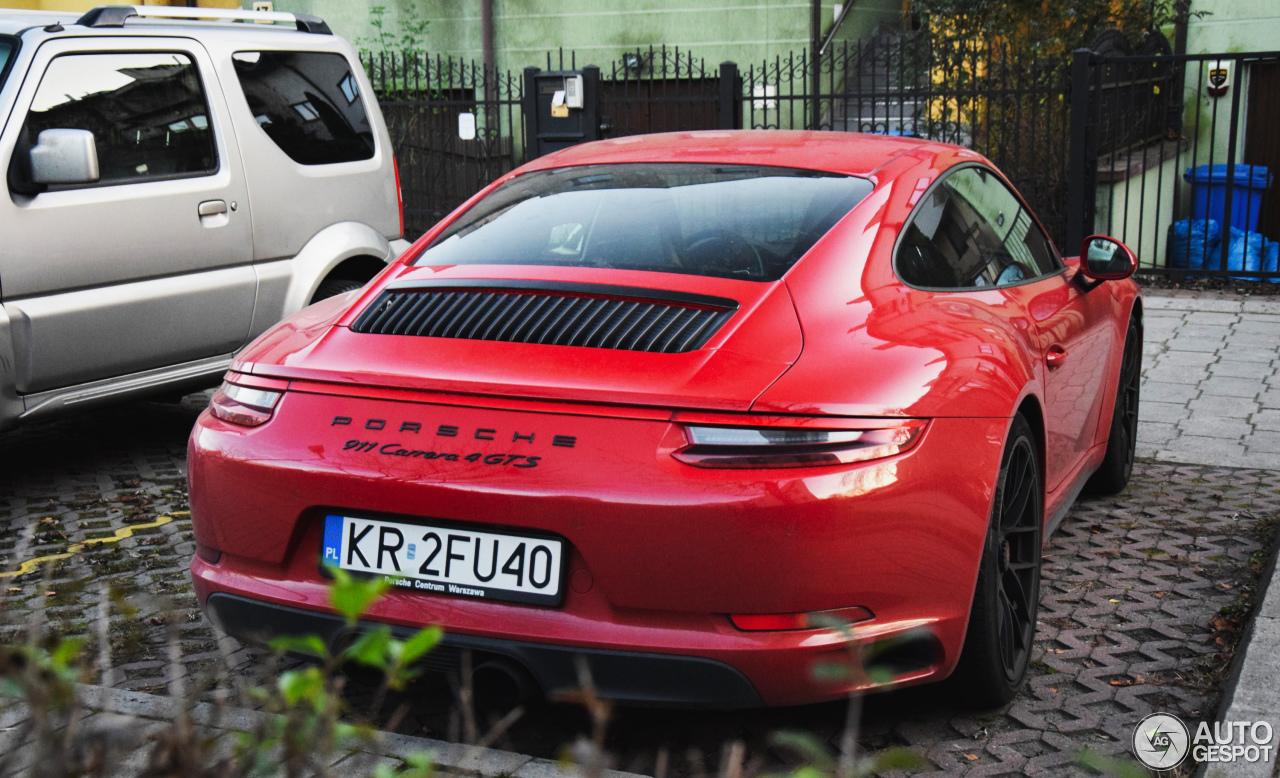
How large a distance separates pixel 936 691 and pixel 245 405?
1838mm

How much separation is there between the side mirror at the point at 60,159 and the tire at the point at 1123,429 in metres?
4.06

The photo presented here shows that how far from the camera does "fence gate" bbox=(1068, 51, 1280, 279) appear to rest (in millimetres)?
11172

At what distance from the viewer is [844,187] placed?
11.3 feet

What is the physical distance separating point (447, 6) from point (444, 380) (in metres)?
16.2

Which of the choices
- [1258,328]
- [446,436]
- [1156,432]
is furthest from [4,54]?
[1258,328]

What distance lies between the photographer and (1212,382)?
739 cm

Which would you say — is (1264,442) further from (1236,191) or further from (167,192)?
(1236,191)

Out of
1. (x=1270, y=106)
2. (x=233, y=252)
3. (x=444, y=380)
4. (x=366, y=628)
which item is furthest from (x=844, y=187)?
(x=1270, y=106)

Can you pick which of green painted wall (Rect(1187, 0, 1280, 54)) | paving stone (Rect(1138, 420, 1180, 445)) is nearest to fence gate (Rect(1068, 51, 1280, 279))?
green painted wall (Rect(1187, 0, 1280, 54))

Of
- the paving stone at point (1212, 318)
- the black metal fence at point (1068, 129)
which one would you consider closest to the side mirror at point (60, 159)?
the black metal fence at point (1068, 129)

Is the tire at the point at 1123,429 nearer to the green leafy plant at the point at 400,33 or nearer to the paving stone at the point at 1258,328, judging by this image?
the paving stone at the point at 1258,328

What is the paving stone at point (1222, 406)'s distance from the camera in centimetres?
661

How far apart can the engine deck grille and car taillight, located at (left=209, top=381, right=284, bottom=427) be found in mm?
284

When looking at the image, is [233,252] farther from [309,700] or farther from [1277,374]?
[1277,374]
